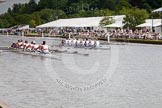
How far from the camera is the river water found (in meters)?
21.9

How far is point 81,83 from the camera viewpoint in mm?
27156

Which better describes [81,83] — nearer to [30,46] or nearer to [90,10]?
[30,46]

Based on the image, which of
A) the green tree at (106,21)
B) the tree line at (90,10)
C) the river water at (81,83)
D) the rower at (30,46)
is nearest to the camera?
the river water at (81,83)

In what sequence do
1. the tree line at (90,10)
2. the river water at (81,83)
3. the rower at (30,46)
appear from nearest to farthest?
the river water at (81,83), the rower at (30,46), the tree line at (90,10)

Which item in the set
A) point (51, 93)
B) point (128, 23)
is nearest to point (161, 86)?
point (51, 93)

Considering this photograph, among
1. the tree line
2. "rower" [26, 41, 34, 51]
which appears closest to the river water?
"rower" [26, 41, 34, 51]

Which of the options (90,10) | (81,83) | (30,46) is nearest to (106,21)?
(30,46)

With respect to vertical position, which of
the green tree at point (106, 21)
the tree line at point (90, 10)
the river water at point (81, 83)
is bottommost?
the river water at point (81, 83)

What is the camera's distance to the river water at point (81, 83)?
71.7ft

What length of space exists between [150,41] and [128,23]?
2285 centimetres

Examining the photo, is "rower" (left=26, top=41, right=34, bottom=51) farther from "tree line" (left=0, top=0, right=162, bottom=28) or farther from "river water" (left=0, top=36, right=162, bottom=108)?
"tree line" (left=0, top=0, right=162, bottom=28)

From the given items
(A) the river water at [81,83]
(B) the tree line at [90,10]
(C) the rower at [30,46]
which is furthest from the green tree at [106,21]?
(A) the river water at [81,83]

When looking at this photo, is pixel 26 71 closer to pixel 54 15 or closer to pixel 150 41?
pixel 150 41

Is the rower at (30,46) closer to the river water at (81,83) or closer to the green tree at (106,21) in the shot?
the river water at (81,83)
